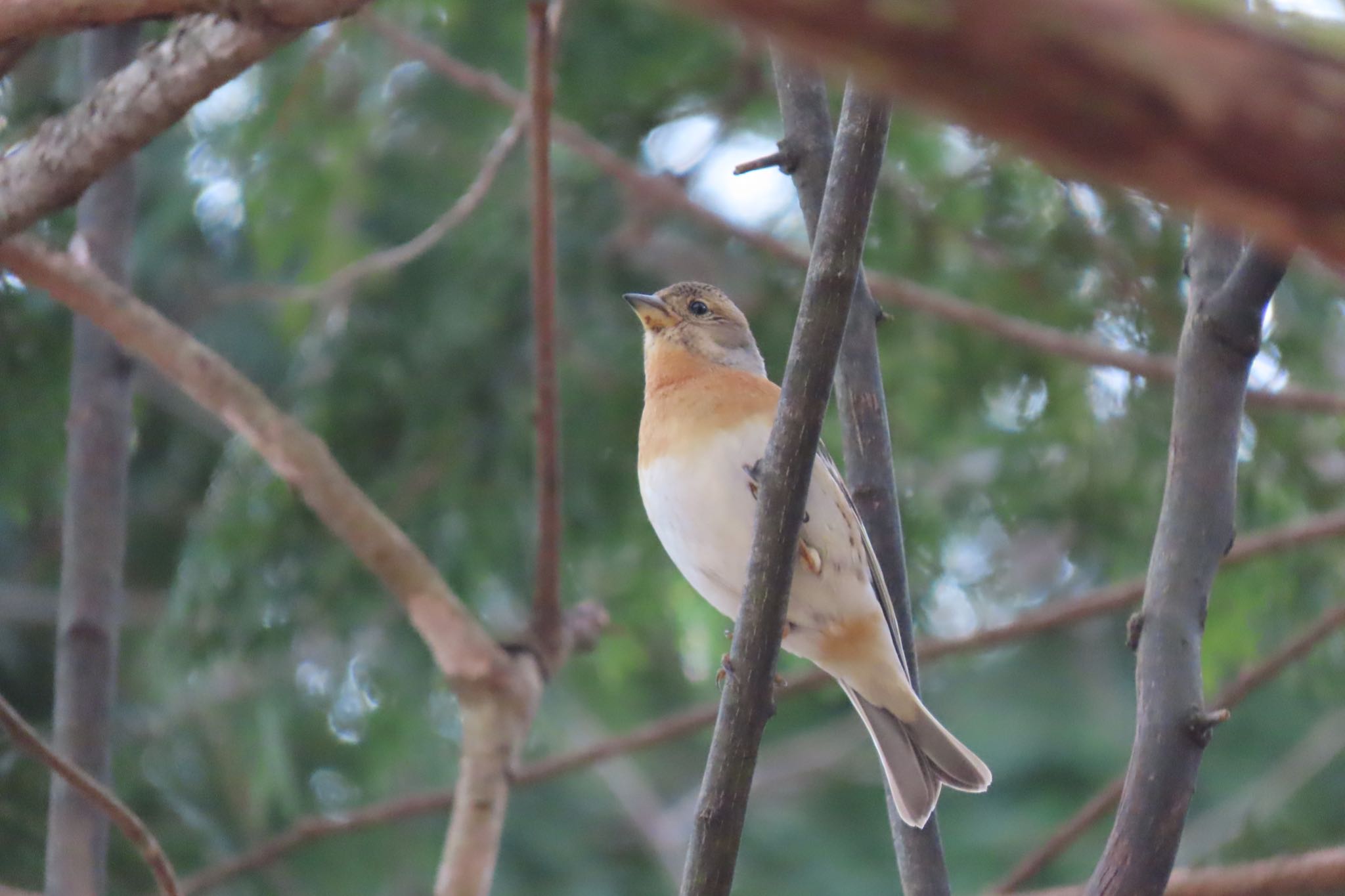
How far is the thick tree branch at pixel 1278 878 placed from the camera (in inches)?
85.0

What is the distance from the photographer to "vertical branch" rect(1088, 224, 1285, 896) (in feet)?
7.82

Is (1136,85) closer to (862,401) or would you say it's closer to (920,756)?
(862,401)

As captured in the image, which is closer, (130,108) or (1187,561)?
(1187,561)

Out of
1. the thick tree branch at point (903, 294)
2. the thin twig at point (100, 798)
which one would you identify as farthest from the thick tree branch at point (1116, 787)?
the thin twig at point (100, 798)

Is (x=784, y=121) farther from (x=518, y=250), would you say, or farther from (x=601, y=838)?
(x=601, y=838)

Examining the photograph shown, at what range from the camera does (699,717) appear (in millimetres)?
4164

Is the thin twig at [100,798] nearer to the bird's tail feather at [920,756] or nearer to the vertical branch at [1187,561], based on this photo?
the bird's tail feather at [920,756]

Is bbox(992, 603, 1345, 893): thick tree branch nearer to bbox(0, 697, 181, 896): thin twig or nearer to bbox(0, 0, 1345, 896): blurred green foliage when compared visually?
bbox(0, 0, 1345, 896): blurred green foliage

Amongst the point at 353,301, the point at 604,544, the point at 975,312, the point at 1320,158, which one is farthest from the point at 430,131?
the point at 1320,158

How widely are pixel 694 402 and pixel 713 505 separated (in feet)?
1.17

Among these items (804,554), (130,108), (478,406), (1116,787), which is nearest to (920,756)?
(1116,787)

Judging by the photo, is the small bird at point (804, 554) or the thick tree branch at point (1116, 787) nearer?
the thick tree branch at point (1116, 787)

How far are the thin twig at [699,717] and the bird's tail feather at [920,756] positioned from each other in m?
0.28

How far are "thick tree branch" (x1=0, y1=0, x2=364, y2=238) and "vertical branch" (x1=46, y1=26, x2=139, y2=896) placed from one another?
0.94 feet
